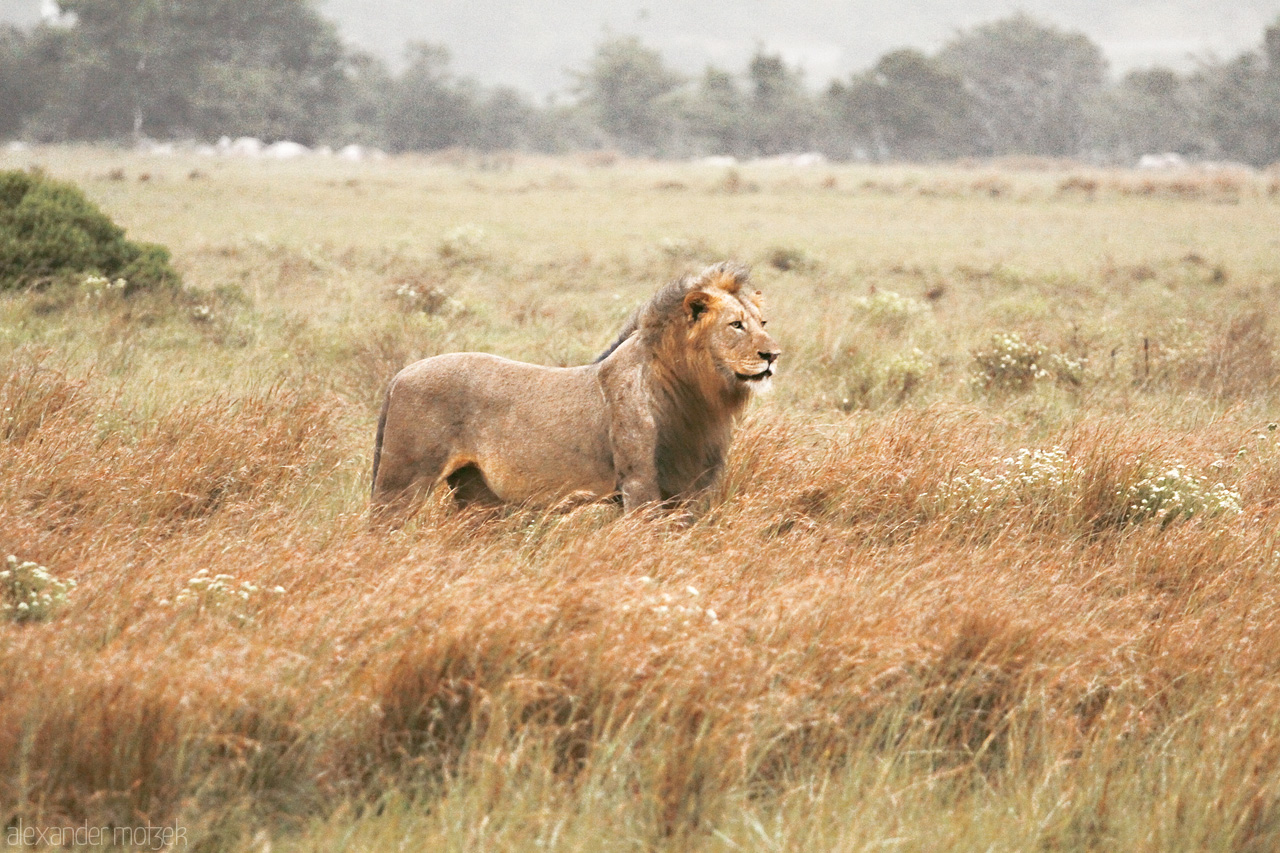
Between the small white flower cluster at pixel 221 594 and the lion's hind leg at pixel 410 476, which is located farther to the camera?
the lion's hind leg at pixel 410 476

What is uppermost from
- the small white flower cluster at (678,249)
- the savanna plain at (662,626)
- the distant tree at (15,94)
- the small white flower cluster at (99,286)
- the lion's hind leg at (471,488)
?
the distant tree at (15,94)

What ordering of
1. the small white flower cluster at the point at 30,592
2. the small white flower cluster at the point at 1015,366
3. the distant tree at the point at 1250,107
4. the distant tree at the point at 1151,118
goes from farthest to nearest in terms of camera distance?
1. the distant tree at the point at 1151,118
2. the distant tree at the point at 1250,107
3. the small white flower cluster at the point at 1015,366
4. the small white flower cluster at the point at 30,592

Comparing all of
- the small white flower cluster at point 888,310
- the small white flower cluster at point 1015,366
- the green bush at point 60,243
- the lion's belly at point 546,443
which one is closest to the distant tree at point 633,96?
the small white flower cluster at point 888,310

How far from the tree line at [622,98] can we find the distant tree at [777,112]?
0.44 feet

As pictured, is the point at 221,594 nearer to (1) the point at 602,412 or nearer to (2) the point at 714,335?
(1) the point at 602,412

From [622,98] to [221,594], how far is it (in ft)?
292

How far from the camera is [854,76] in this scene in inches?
3172

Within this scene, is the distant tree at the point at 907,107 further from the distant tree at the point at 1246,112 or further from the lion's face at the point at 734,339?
the lion's face at the point at 734,339

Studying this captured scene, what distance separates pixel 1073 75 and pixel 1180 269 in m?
86.0

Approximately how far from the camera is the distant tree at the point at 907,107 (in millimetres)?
77250

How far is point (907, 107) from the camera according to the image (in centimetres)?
7675

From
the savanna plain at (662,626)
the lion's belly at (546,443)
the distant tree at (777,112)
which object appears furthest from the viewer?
the distant tree at (777,112)

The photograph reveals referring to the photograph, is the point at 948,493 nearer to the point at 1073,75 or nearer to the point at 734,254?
the point at 734,254

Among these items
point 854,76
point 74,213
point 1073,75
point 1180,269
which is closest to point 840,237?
point 1180,269
